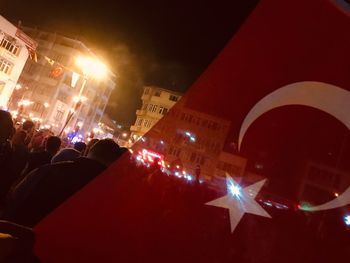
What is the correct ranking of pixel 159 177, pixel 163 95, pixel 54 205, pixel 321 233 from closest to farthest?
pixel 321 233, pixel 159 177, pixel 54 205, pixel 163 95

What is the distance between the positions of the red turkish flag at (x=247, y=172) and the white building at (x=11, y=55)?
35029 millimetres

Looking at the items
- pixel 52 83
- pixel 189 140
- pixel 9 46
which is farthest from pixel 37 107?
pixel 189 140

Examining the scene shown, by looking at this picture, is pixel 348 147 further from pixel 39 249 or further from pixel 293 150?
pixel 39 249

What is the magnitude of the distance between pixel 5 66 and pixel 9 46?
1.91m

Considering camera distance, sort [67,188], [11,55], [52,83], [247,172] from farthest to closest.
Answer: [52,83] → [11,55] → [67,188] → [247,172]

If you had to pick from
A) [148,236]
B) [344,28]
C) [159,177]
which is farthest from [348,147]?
[148,236]

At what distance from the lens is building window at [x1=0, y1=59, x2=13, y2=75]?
35.3 metres

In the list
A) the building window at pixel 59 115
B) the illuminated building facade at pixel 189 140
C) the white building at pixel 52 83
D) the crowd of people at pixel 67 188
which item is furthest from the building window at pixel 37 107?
the illuminated building facade at pixel 189 140

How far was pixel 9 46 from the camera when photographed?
35406 millimetres

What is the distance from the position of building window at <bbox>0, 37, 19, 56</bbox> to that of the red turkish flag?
118 feet

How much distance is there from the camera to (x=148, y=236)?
210cm

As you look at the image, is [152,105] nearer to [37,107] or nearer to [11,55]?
[37,107]

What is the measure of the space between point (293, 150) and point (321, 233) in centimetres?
46

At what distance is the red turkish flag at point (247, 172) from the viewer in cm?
203
